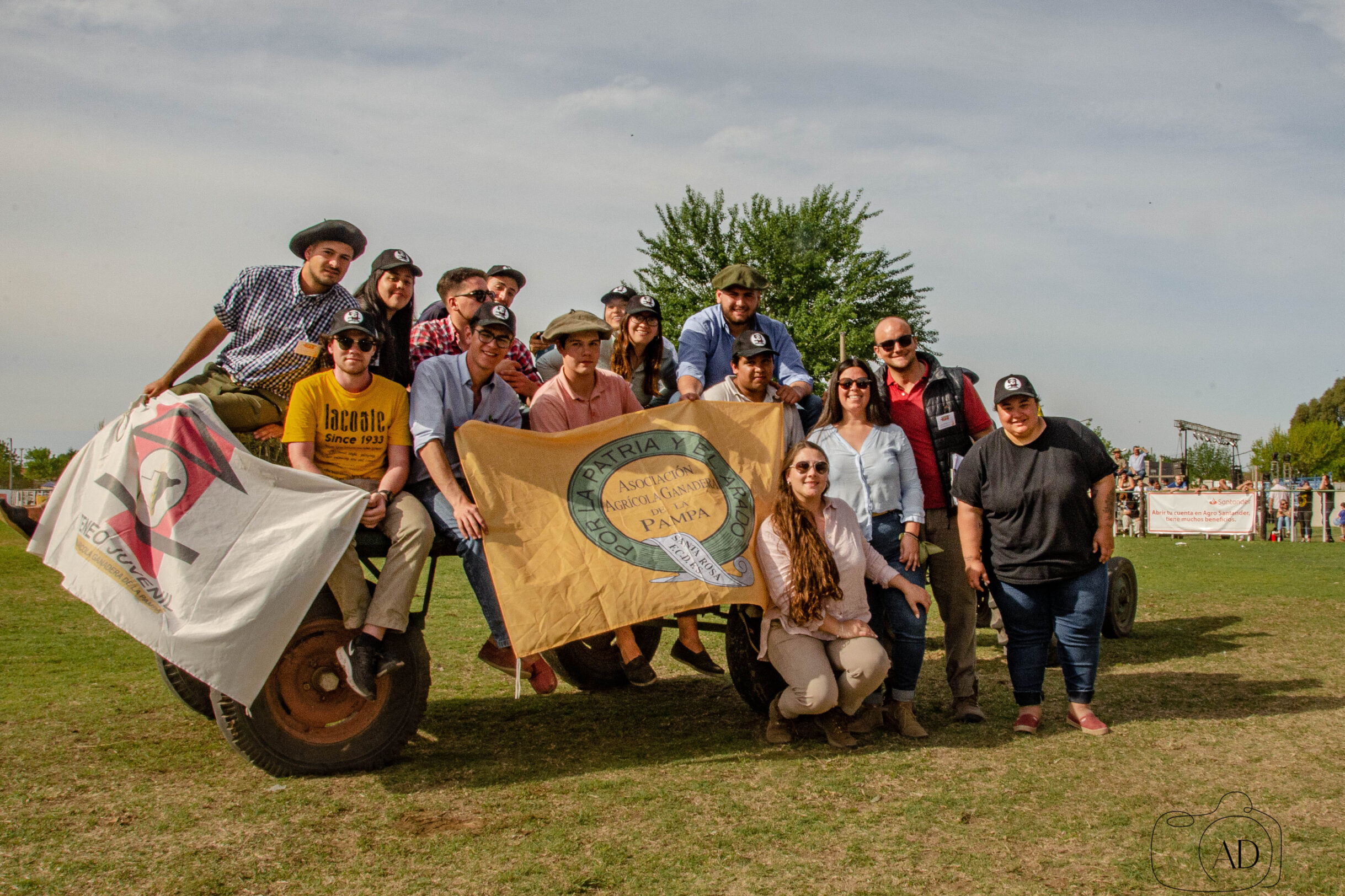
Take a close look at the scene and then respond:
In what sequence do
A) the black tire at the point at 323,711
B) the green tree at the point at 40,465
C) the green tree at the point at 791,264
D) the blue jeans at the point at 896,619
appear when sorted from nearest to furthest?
the black tire at the point at 323,711 → the blue jeans at the point at 896,619 → the green tree at the point at 791,264 → the green tree at the point at 40,465

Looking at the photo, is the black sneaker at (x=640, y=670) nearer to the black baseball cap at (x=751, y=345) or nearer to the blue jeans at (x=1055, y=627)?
the black baseball cap at (x=751, y=345)

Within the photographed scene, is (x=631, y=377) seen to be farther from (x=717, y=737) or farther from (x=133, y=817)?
(x=133, y=817)

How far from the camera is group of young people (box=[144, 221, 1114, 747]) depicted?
4742 mm

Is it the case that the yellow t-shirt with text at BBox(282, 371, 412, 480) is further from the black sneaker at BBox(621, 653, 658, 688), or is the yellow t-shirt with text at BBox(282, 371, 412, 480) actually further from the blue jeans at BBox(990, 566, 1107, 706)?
the blue jeans at BBox(990, 566, 1107, 706)

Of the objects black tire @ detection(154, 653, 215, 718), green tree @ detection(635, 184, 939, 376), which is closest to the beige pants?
black tire @ detection(154, 653, 215, 718)

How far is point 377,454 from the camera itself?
4.80 m

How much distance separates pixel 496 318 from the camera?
495cm

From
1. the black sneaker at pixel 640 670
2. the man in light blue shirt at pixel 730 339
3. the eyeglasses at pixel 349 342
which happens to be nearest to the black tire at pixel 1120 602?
the man in light blue shirt at pixel 730 339

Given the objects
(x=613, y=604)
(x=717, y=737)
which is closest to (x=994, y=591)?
(x=717, y=737)

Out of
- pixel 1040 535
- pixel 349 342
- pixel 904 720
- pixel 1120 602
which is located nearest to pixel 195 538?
pixel 349 342

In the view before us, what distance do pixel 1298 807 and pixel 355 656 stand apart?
4046 mm

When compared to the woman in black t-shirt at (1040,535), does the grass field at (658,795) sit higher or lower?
lower

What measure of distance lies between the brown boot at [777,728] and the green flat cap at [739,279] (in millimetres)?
2515

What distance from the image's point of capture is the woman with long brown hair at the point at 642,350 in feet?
20.0
